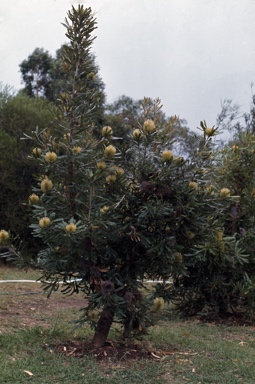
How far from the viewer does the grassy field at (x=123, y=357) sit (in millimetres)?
3971

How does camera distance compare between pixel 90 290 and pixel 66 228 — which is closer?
pixel 66 228

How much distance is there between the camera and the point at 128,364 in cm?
425

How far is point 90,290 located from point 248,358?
1.64 metres

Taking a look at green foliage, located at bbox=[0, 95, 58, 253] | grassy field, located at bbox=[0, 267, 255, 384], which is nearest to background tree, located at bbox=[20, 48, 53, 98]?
green foliage, located at bbox=[0, 95, 58, 253]

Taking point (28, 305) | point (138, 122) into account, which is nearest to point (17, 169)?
point (28, 305)

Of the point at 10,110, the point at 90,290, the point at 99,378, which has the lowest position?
the point at 99,378

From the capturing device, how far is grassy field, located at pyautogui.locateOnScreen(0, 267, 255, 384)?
156 inches

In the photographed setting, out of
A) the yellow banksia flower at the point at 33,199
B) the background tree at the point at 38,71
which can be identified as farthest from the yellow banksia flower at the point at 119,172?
the background tree at the point at 38,71

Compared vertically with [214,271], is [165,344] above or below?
below

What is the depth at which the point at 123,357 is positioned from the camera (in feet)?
14.2

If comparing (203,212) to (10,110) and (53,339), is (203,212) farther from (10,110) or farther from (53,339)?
(10,110)

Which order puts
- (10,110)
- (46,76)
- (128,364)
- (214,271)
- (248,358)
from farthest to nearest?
(46,76)
(10,110)
(214,271)
(248,358)
(128,364)

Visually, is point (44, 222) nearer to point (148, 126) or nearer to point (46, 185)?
point (46, 185)

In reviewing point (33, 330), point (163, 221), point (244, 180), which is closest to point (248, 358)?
point (163, 221)
